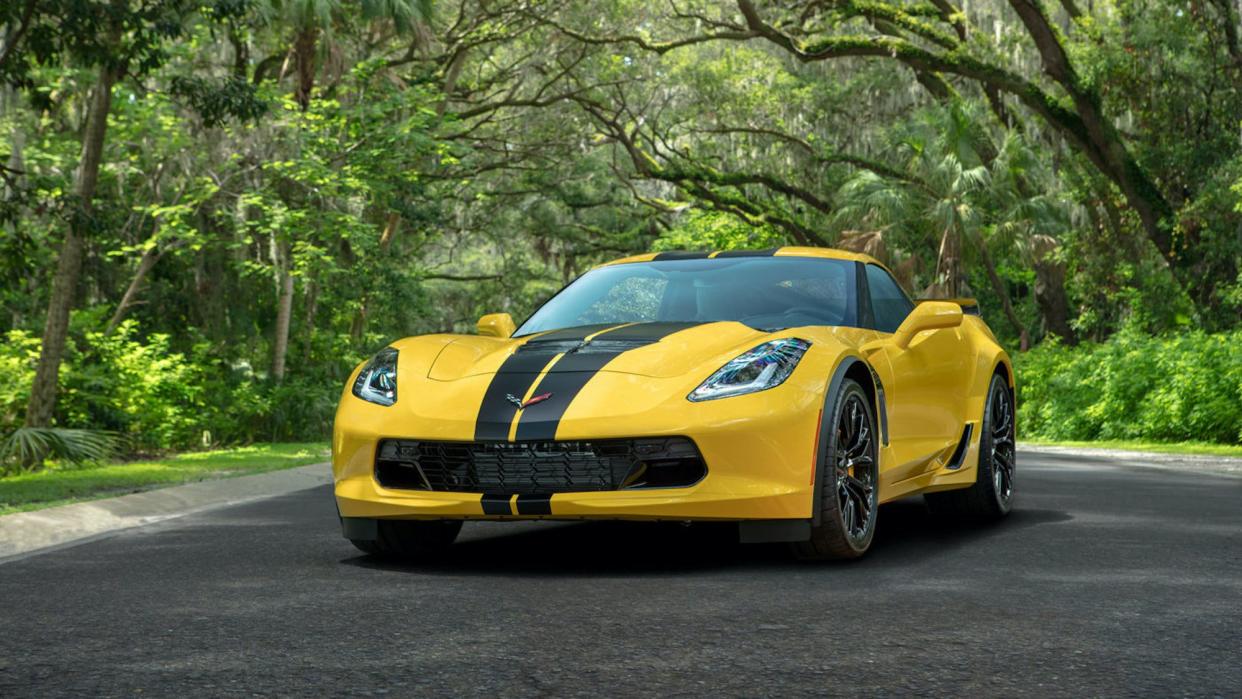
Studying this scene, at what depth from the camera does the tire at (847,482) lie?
20.1ft

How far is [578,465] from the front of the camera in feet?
19.6

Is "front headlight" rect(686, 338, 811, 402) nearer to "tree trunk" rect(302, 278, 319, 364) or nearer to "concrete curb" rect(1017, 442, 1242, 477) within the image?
"concrete curb" rect(1017, 442, 1242, 477)

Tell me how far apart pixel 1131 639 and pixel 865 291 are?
311cm

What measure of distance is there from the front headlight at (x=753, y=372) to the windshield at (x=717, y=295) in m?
0.76

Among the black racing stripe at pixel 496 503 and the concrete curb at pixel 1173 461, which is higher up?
the black racing stripe at pixel 496 503

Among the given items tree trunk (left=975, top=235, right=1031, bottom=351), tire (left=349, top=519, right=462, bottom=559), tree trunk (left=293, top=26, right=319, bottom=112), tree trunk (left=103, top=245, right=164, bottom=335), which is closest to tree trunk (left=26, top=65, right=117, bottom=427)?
tree trunk (left=103, top=245, right=164, bottom=335)

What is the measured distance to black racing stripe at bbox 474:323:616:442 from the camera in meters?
5.99

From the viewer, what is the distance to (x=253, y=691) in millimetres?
3973

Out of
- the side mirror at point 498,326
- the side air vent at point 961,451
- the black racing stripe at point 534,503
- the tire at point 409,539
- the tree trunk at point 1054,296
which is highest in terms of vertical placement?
the tree trunk at point 1054,296

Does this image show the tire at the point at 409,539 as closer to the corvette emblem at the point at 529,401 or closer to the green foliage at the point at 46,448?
the corvette emblem at the point at 529,401

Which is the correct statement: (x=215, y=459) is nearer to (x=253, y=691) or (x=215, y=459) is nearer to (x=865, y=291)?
(x=865, y=291)

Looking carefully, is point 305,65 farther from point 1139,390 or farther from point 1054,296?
point 1054,296

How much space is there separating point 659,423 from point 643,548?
1.29m

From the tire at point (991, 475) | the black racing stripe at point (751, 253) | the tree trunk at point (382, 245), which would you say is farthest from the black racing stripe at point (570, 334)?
the tree trunk at point (382, 245)
